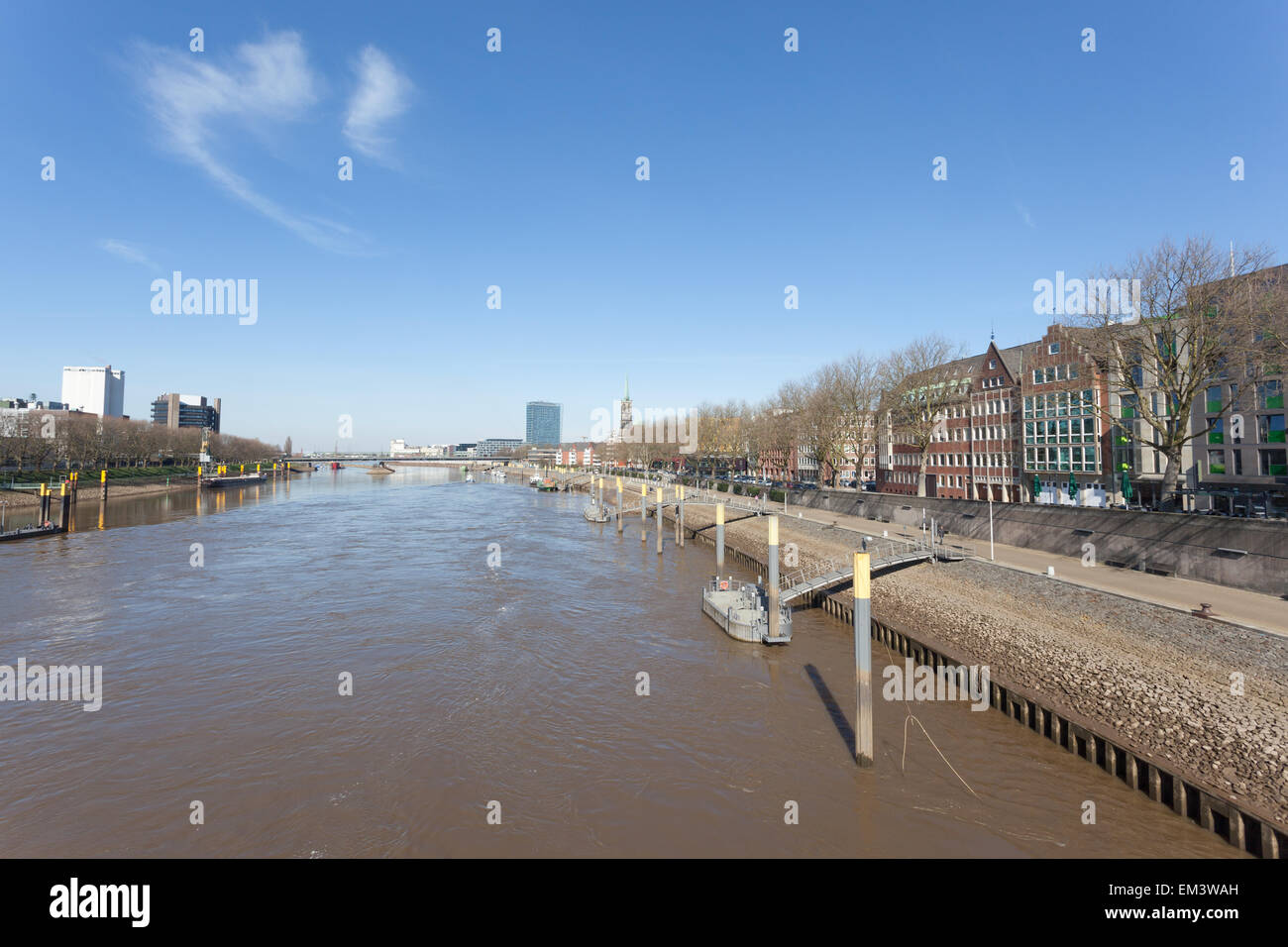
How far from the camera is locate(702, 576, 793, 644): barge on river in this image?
25.2m

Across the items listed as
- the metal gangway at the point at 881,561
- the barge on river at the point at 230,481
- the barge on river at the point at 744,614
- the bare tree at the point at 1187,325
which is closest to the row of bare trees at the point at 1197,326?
the bare tree at the point at 1187,325

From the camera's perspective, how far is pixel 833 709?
60.4ft

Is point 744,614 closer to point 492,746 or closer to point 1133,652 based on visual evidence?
point 1133,652

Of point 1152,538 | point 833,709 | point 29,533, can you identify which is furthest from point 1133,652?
point 29,533

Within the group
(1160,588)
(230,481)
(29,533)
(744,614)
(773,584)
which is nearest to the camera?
(1160,588)

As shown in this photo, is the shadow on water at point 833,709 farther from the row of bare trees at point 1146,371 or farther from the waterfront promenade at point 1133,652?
the row of bare trees at point 1146,371

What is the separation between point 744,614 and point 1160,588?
15478 mm

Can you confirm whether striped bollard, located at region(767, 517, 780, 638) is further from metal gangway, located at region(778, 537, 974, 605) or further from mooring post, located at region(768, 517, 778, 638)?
metal gangway, located at region(778, 537, 974, 605)

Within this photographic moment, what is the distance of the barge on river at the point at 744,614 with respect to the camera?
82.7ft

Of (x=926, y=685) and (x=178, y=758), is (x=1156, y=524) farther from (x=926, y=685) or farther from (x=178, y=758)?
(x=178, y=758)

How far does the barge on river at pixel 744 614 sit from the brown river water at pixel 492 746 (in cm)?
68
